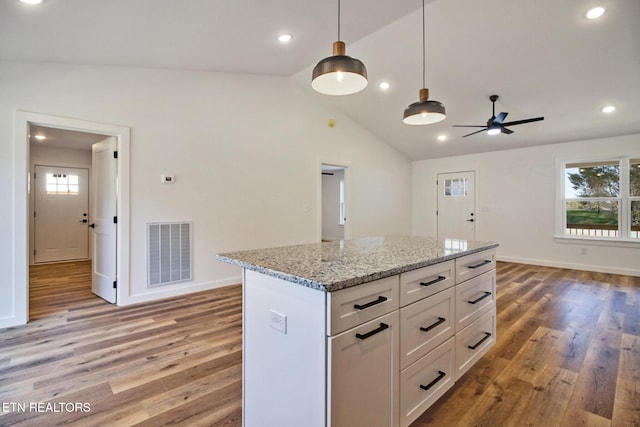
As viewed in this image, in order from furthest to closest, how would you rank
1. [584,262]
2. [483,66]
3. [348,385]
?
[584,262], [483,66], [348,385]

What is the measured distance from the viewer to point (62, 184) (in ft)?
20.7

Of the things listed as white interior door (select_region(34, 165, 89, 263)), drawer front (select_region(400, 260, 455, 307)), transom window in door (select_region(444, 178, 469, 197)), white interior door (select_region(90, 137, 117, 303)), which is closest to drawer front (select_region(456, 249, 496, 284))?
drawer front (select_region(400, 260, 455, 307))

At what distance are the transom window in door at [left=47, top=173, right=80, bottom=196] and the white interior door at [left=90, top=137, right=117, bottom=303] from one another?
318cm

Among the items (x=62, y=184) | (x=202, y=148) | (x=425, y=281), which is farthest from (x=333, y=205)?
(x=425, y=281)

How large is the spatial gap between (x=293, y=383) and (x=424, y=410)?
0.85m

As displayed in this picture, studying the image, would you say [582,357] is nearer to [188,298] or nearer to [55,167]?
[188,298]

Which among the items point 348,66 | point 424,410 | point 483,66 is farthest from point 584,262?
point 348,66

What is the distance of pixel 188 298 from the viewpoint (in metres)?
3.85

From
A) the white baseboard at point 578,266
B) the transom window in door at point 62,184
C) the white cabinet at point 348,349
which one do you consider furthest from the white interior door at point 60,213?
the white baseboard at point 578,266

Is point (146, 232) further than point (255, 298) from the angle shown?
Yes

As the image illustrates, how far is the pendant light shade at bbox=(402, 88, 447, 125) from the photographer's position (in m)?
2.25

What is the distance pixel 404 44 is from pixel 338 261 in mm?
3450

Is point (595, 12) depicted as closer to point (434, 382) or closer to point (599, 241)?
point (434, 382)

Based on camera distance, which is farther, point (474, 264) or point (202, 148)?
point (202, 148)
